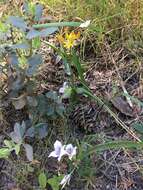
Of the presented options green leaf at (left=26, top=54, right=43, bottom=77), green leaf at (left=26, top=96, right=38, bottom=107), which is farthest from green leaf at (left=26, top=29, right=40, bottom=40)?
green leaf at (left=26, top=96, right=38, bottom=107)

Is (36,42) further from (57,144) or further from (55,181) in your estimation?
(55,181)

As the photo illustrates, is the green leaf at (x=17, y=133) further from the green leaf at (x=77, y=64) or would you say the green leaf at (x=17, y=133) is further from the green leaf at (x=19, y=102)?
the green leaf at (x=77, y=64)

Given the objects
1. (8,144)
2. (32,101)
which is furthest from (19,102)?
(8,144)

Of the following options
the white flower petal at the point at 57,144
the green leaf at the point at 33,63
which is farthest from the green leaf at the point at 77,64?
the white flower petal at the point at 57,144

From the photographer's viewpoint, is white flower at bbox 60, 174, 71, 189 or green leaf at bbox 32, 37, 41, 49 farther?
green leaf at bbox 32, 37, 41, 49

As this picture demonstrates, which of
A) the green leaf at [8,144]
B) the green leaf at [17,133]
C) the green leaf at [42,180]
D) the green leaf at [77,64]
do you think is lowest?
the green leaf at [42,180]

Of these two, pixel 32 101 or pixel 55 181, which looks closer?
pixel 55 181

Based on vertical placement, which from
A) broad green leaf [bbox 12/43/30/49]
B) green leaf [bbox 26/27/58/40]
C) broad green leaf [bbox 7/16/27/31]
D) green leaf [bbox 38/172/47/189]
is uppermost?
broad green leaf [bbox 7/16/27/31]

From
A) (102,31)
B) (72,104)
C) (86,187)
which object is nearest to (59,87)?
(72,104)

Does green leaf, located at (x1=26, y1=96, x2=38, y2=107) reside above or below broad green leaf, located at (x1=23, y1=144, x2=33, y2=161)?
above

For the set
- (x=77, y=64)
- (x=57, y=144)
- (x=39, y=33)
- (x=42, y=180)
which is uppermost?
(x=39, y=33)

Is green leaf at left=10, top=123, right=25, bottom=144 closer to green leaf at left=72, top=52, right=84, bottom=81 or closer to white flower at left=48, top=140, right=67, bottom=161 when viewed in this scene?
white flower at left=48, top=140, right=67, bottom=161

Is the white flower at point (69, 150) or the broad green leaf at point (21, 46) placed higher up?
the broad green leaf at point (21, 46)

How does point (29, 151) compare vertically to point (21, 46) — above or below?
below
